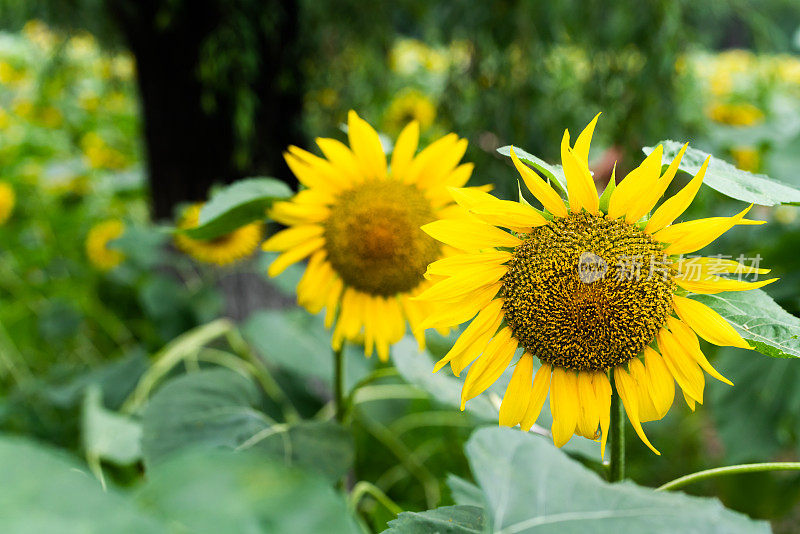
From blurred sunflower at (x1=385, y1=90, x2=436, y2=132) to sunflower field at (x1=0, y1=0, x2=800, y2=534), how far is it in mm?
11

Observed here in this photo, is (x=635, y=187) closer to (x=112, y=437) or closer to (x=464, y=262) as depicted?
(x=464, y=262)

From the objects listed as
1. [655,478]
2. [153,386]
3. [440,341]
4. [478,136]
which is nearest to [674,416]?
[655,478]

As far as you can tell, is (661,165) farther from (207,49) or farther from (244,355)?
(207,49)

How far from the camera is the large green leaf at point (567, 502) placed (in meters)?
0.27

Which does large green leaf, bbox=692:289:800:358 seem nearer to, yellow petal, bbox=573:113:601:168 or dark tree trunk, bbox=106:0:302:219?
yellow petal, bbox=573:113:601:168

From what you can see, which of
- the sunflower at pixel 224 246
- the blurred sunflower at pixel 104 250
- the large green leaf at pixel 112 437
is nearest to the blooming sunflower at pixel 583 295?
the large green leaf at pixel 112 437

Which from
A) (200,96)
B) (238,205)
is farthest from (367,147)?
(200,96)

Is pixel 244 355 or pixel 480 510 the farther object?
pixel 244 355

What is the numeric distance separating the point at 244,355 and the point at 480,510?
776 millimetres

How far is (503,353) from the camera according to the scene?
0.40 meters

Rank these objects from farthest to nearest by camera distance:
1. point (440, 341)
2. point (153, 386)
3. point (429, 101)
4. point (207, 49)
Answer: point (429, 101), point (207, 49), point (153, 386), point (440, 341)

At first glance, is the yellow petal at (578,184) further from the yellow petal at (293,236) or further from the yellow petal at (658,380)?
the yellow petal at (293,236)

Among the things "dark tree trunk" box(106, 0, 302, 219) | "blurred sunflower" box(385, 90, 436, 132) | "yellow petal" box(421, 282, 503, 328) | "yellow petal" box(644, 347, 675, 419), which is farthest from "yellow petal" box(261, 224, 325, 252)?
"blurred sunflower" box(385, 90, 436, 132)

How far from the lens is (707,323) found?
37 centimetres
